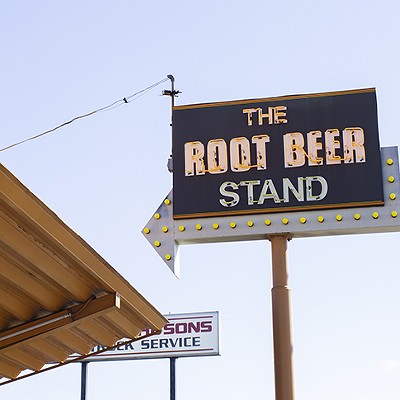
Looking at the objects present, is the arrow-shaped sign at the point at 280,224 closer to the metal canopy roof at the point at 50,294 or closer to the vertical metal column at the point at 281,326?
the vertical metal column at the point at 281,326

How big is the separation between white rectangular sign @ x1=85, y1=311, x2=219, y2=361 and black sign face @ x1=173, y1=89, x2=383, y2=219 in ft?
48.2

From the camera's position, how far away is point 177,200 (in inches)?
638

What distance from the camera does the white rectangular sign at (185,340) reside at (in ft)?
100

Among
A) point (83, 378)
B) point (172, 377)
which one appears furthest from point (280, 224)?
point (83, 378)

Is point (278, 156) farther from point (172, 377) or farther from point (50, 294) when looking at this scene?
point (172, 377)

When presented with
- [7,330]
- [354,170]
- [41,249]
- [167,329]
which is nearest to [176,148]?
[354,170]

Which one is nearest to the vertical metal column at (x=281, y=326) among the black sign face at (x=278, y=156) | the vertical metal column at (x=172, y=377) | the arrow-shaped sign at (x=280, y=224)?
the arrow-shaped sign at (x=280, y=224)

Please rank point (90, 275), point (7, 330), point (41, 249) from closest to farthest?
1. point (41, 249)
2. point (90, 275)
3. point (7, 330)

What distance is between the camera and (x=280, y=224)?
15727 millimetres

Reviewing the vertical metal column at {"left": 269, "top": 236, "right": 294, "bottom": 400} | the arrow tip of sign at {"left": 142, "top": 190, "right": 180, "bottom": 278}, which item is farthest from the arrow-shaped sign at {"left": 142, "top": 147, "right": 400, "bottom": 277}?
the vertical metal column at {"left": 269, "top": 236, "right": 294, "bottom": 400}

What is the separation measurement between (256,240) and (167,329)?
15174 millimetres

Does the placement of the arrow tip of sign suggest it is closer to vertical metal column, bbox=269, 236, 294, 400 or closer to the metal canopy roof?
vertical metal column, bbox=269, 236, 294, 400

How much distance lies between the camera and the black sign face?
15.9 meters

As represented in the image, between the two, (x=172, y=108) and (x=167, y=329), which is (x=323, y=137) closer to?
(x=172, y=108)
